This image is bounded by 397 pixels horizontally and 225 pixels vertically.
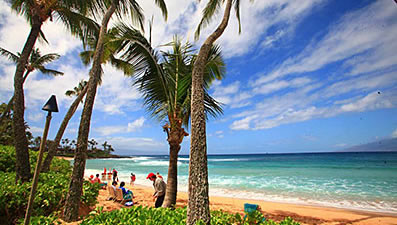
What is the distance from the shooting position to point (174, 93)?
5656 mm

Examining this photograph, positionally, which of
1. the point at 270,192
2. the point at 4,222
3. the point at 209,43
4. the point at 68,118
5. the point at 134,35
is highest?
the point at 134,35

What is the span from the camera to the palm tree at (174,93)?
212 inches

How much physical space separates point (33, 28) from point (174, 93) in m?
4.78

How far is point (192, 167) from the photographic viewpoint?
8.55 ft

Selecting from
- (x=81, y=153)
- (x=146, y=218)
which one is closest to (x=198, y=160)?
(x=146, y=218)

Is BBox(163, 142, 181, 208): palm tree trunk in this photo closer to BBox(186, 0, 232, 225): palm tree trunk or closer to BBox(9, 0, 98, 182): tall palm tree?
BBox(186, 0, 232, 225): palm tree trunk

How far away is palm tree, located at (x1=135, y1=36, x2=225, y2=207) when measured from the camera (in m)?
5.39

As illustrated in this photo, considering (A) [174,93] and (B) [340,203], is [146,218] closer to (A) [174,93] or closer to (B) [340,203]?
(A) [174,93]

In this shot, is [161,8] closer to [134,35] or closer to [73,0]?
[134,35]

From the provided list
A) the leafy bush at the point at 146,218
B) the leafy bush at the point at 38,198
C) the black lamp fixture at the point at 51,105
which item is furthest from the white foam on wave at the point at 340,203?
the black lamp fixture at the point at 51,105

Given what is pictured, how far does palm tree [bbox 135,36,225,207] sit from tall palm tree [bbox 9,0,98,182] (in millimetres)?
3145

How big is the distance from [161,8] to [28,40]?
4148 millimetres

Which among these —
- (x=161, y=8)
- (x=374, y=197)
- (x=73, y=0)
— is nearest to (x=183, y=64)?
(x=161, y=8)

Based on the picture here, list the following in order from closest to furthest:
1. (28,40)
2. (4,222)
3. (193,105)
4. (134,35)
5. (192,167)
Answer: (192,167) < (193,105) < (4,222) < (134,35) < (28,40)
